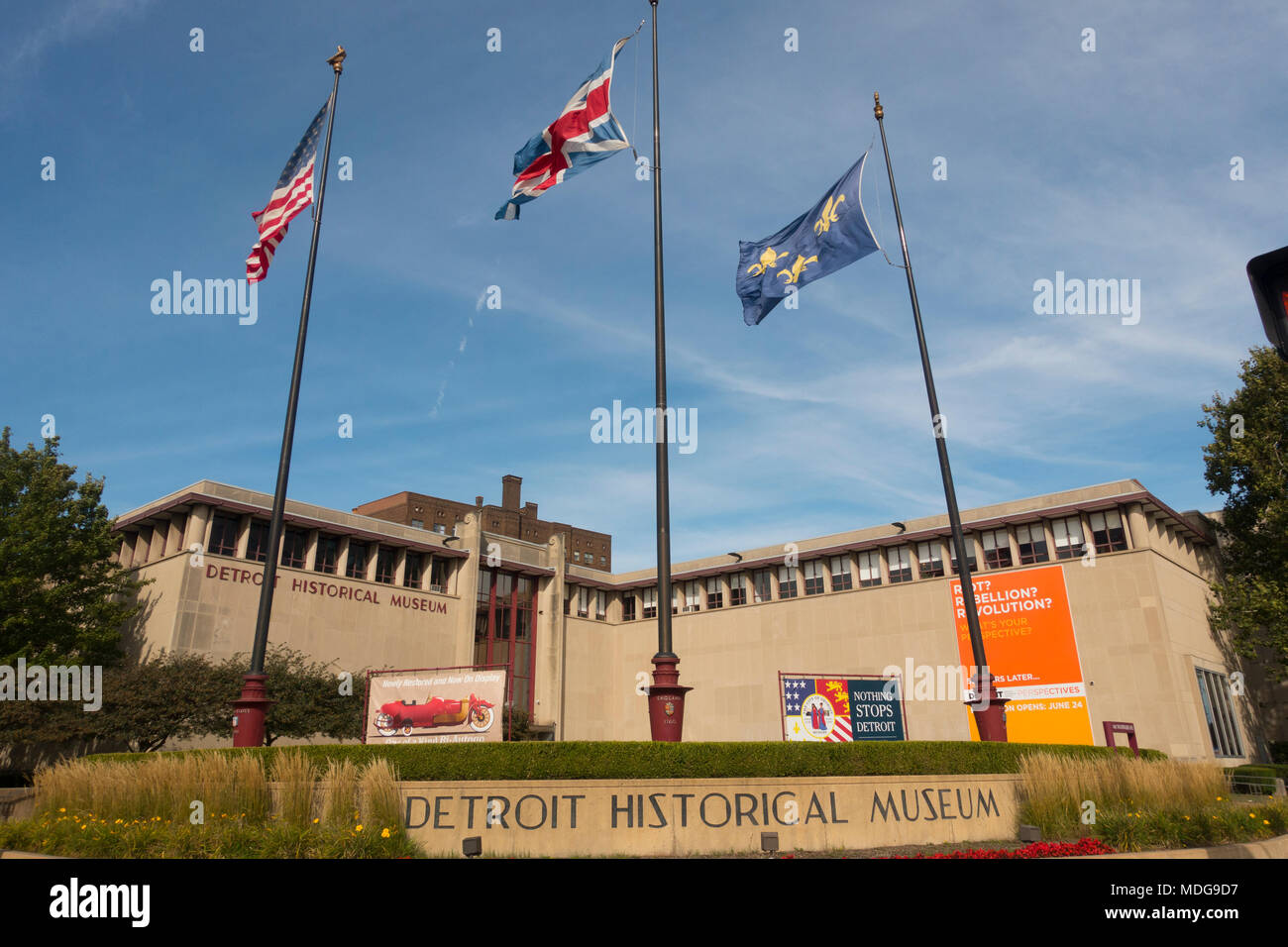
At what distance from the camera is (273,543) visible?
17.9 meters

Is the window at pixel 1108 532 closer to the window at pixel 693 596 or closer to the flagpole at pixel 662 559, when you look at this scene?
the window at pixel 693 596

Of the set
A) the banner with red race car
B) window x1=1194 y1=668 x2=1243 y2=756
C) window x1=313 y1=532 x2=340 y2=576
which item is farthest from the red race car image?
window x1=1194 y1=668 x2=1243 y2=756

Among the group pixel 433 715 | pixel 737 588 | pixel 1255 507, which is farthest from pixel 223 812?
pixel 1255 507

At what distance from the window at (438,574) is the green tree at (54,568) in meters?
15.2

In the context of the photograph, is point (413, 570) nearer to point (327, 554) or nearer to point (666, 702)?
point (327, 554)

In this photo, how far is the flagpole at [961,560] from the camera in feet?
59.3

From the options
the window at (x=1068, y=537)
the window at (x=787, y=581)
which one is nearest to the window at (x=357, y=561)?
the window at (x=787, y=581)

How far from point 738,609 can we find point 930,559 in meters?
12.6

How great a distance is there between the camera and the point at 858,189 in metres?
21.2
